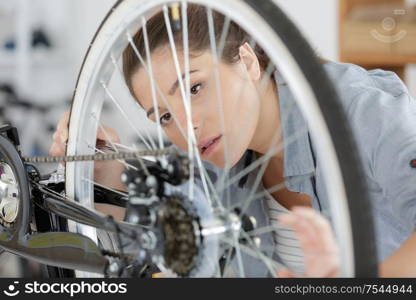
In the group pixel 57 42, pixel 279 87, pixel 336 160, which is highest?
pixel 57 42

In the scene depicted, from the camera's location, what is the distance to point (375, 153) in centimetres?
77

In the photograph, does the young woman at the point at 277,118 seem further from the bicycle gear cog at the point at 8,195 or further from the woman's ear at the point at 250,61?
the bicycle gear cog at the point at 8,195

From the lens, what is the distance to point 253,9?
1.69 feet

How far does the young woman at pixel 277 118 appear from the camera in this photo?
738mm

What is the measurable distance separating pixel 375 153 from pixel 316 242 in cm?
31

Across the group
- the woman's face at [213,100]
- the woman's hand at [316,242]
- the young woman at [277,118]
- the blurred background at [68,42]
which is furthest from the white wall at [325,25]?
the woman's hand at [316,242]

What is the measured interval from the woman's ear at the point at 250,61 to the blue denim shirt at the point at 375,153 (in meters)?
0.05

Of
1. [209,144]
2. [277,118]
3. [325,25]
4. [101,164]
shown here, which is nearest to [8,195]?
[101,164]

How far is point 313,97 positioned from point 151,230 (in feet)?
0.67

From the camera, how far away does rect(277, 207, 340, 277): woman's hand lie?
489 mm

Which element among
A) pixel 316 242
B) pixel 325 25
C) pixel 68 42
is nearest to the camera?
pixel 316 242

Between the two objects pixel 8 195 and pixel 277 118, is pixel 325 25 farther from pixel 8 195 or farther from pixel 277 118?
pixel 8 195

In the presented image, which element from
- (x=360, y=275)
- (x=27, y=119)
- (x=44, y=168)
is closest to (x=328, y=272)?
(x=360, y=275)

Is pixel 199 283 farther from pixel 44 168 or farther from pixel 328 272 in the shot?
pixel 44 168
